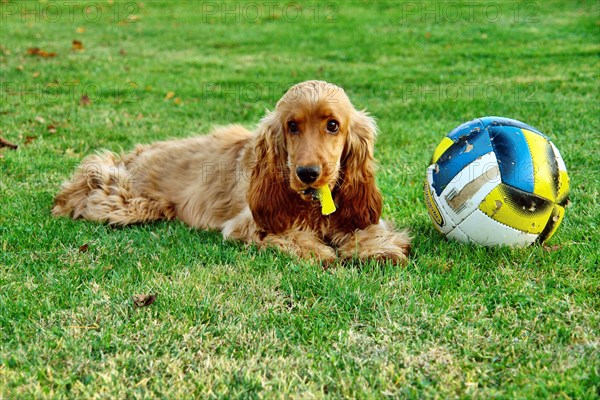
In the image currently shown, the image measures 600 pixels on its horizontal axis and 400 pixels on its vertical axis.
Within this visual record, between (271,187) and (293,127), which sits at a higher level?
(293,127)

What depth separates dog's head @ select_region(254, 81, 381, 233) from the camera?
4141 mm

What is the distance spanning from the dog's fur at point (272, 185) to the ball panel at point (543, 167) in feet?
3.13

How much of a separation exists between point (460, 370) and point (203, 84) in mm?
8466

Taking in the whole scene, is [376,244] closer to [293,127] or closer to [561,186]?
[293,127]

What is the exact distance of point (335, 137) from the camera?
4.29 metres

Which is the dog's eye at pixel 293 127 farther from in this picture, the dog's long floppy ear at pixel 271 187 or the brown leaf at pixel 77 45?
the brown leaf at pixel 77 45

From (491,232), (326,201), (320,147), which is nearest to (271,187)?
(326,201)

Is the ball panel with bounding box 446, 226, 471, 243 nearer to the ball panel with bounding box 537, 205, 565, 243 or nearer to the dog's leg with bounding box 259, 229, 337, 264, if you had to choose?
the ball panel with bounding box 537, 205, 565, 243

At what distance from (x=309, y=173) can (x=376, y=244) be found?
747 millimetres

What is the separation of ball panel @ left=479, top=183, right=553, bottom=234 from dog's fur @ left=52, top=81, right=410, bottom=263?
0.66m

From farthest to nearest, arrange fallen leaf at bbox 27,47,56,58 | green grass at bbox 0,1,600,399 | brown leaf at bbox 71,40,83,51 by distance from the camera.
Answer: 1. brown leaf at bbox 71,40,83,51
2. fallen leaf at bbox 27,47,56,58
3. green grass at bbox 0,1,600,399

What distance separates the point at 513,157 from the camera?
412cm

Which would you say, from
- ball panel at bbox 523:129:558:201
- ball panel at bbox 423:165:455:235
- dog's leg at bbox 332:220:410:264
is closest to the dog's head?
dog's leg at bbox 332:220:410:264

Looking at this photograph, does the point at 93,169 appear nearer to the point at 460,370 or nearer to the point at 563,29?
the point at 460,370
